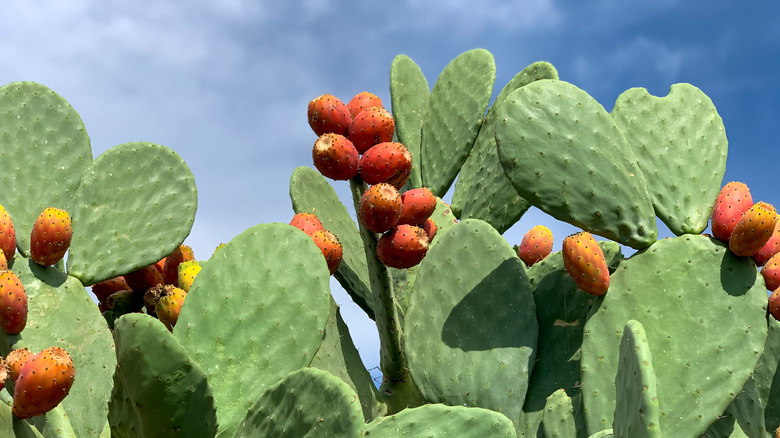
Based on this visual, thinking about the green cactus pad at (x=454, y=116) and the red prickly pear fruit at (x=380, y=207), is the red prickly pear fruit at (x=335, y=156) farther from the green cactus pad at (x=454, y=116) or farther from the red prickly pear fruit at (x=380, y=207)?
the green cactus pad at (x=454, y=116)

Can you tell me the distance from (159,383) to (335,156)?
94 cm

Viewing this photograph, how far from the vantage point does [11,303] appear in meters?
2.21

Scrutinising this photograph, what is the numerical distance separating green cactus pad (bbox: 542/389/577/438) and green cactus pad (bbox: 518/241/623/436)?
0.22 ft

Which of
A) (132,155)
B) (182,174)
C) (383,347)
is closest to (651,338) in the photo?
(383,347)

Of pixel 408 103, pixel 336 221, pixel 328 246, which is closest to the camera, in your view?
pixel 328 246

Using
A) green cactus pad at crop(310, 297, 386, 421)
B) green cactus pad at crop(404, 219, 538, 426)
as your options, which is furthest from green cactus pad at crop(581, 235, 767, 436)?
green cactus pad at crop(310, 297, 386, 421)

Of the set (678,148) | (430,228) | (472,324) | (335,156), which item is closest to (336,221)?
(430,228)

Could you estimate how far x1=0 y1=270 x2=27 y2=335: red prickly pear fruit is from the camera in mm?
2191

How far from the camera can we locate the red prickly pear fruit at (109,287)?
3172 mm

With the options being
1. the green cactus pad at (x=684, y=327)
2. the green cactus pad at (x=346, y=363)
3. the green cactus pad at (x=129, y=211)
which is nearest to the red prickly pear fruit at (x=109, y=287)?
the green cactus pad at (x=129, y=211)

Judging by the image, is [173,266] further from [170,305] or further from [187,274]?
[170,305]

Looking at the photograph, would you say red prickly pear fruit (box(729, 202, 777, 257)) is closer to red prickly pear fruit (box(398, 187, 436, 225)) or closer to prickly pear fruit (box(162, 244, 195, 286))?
red prickly pear fruit (box(398, 187, 436, 225))

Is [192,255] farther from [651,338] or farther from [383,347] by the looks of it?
[651,338]

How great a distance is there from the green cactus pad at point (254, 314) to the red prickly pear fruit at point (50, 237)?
745 millimetres
